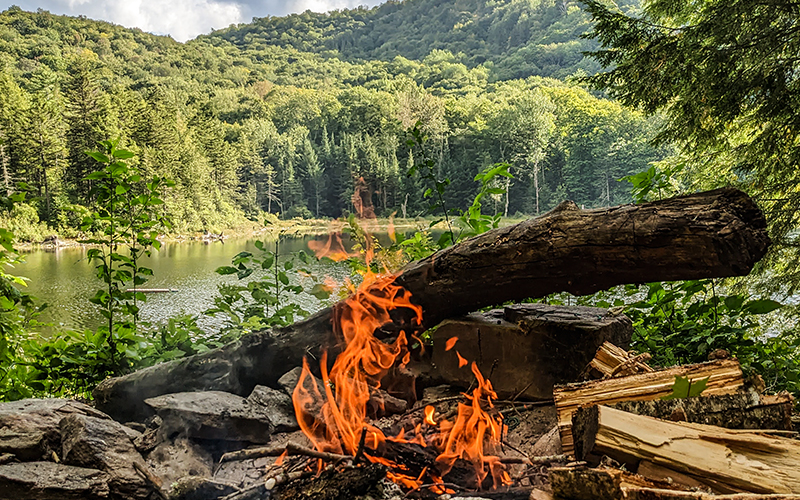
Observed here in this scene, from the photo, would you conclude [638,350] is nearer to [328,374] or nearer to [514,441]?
[514,441]

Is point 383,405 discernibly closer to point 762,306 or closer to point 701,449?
point 701,449

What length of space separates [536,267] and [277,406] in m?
1.62

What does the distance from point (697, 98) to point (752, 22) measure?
24.8 inches

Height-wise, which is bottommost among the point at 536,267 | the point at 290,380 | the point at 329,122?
the point at 290,380

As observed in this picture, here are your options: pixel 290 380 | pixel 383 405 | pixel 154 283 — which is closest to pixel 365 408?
pixel 383 405

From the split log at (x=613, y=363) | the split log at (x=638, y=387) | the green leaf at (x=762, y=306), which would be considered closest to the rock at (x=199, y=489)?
the split log at (x=638, y=387)

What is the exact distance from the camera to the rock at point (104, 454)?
177 centimetres

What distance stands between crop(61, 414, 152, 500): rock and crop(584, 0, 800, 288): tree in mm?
4415

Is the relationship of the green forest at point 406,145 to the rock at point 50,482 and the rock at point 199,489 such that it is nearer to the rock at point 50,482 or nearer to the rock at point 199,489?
the rock at point 50,482

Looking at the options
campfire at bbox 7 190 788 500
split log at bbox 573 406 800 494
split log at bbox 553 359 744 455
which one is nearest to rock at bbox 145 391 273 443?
campfire at bbox 7 190 788 500

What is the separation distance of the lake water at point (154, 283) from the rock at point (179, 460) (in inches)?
129

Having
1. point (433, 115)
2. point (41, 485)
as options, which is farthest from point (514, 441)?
point (433, 115)

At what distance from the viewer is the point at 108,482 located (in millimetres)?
1731

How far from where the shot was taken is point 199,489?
1827 millimetres
